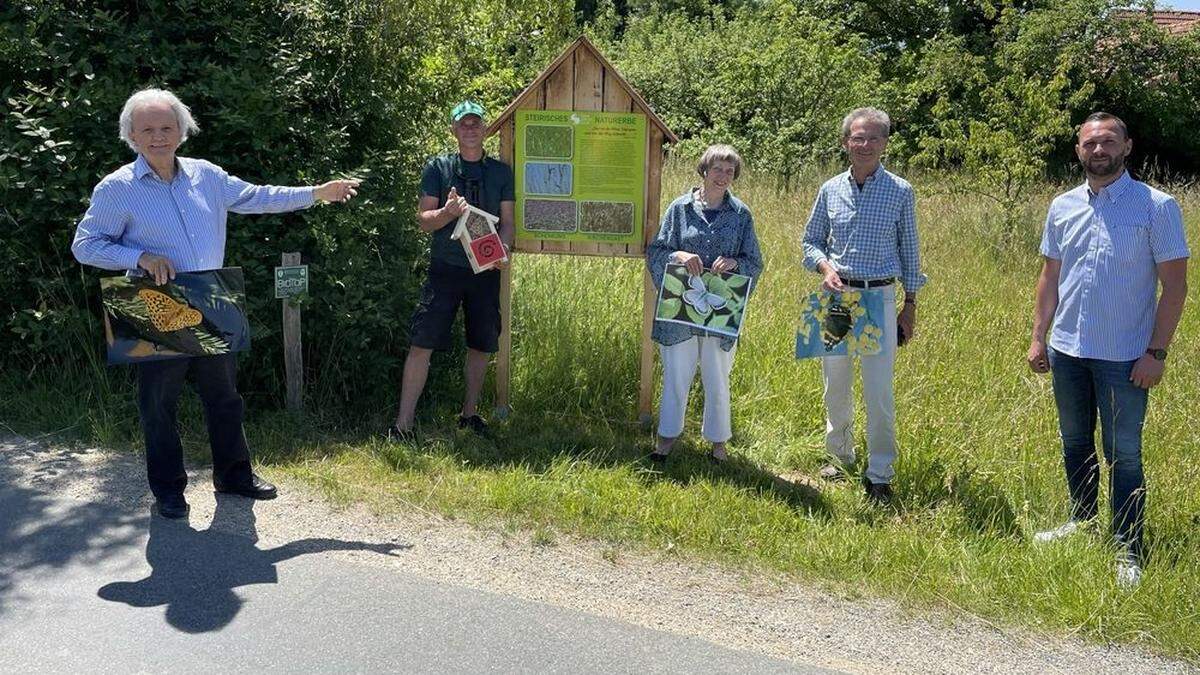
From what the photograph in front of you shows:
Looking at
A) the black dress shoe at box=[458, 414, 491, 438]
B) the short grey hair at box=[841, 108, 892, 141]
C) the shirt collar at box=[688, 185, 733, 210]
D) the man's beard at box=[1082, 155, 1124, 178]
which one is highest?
the short grey hair at box=[841, 108, 892, 141]

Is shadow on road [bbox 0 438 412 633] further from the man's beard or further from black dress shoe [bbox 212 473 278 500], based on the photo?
the man's beard

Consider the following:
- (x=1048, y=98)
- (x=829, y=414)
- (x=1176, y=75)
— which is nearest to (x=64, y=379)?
(x=829, y=414)

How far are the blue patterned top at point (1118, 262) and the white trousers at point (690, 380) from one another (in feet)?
5.99

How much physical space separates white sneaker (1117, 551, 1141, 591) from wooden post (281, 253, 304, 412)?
14.8 ft

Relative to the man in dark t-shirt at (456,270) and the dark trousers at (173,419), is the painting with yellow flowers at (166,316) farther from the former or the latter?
the man in dark t-shirt at (456,270)

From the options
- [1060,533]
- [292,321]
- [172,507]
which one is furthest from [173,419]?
[1060,533]

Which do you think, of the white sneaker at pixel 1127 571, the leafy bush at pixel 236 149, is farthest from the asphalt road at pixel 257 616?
the leafy bush at pixel 236 149

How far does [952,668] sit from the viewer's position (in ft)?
12.4

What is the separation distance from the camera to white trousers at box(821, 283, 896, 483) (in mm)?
5320

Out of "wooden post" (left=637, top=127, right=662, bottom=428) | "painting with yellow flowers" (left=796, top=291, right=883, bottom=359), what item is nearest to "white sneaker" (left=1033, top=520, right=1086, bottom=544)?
"painting with yellow flowers" (left=796, top=291, right=883, bottom=359)

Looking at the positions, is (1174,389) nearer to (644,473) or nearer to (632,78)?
(644,473)

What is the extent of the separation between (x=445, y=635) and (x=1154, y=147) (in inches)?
936

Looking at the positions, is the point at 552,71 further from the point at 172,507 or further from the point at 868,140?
the point at 172,507

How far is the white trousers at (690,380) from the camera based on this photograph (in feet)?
19.0
